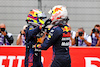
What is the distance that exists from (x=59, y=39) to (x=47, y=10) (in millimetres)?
4246

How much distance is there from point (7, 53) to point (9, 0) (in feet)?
7.74

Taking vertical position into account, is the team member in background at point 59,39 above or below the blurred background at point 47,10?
below

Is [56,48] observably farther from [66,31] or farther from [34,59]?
[34,59]

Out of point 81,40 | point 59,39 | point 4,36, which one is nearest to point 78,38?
point 81,40

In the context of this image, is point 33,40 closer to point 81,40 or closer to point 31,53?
point 31,53

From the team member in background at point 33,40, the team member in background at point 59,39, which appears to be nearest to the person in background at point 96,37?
the team member in background at point 33,40

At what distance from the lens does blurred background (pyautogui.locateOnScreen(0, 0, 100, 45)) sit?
7852 millimetres

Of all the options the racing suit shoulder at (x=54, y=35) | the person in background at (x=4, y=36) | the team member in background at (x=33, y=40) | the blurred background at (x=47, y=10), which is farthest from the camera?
the blurred background at (x=47, y=10)

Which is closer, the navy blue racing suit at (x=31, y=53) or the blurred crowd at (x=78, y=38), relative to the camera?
the navy blue racing suit at (x=31, y=53)

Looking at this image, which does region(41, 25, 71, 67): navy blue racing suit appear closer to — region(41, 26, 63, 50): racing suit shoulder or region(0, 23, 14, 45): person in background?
region(41, 26, 63, 50): racing suit shoulder

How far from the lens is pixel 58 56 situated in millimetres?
3709

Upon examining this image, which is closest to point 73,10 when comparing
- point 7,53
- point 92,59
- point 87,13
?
point 87,13

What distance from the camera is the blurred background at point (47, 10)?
25.8 ft

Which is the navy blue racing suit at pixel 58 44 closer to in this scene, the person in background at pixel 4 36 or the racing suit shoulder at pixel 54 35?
the racing suit shoulder at pixel 54 35
